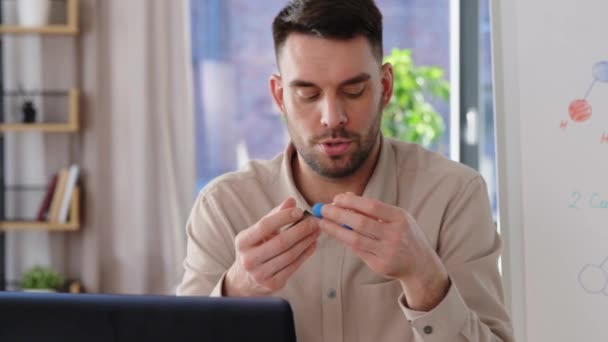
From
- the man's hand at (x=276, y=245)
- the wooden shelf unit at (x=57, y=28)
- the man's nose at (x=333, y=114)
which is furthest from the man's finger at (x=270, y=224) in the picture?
the wooden shelf unit at (x=57, y=28)

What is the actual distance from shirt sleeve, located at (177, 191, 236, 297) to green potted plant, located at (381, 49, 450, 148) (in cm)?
196

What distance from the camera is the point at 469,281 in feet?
5.08

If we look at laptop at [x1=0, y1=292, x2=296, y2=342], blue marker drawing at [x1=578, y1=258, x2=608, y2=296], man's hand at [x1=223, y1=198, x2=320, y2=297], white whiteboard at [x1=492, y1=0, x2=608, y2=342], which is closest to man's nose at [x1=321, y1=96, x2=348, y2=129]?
man's hand at [x1=223, y1=198, x2=320, y2=297]

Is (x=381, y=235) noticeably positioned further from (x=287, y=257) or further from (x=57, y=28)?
(x=57, y=28)

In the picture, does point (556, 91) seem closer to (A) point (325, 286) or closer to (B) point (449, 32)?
(A) point (325, 286)

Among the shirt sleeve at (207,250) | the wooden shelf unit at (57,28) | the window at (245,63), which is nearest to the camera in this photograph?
the shirt sleeve at (207,250)

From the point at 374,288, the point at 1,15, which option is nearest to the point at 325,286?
the point at 374,288

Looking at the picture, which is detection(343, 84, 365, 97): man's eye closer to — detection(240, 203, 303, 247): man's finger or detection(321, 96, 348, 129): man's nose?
detection(321, 96, 348, 129): man's nose

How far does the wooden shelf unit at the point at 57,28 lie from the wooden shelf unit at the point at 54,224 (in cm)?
66

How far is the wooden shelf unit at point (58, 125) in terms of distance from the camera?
11.5 feet

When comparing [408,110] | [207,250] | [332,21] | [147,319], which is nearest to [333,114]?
[332,21]

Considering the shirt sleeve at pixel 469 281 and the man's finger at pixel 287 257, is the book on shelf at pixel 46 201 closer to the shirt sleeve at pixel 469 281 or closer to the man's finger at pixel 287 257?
the shirt sleeve at pixel 469 281

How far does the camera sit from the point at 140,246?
3717mm

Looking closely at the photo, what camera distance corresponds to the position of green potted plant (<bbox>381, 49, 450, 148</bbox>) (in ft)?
12.0
